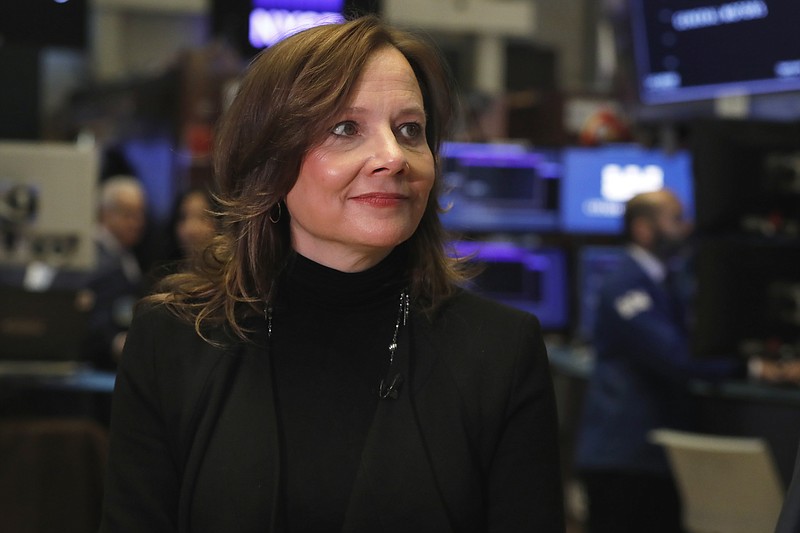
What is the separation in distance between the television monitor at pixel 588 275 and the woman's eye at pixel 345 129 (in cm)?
513

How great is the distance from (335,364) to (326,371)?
→ 0.05 ft

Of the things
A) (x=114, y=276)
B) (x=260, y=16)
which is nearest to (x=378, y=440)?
(x=114, y=276)

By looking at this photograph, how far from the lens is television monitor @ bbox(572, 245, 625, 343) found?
22.0ft

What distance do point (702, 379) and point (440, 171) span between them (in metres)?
2.83

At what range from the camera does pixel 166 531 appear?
1682 millimetres

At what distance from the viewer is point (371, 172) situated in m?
1.67

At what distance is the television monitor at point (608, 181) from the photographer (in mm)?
6707

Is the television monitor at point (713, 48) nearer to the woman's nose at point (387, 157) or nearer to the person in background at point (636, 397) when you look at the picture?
the person in background at point (636, 397)

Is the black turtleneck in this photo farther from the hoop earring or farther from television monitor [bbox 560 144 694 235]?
television monitor [bbox 560 144 694 235]

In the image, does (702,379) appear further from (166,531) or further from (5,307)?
(166,531)

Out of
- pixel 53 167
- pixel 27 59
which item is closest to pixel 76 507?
pixel 53 167

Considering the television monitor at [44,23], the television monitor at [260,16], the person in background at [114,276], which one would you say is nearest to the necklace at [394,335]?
the person in background at [114,276]

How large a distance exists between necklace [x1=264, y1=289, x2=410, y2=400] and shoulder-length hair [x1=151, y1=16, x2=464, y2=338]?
0.05 feet

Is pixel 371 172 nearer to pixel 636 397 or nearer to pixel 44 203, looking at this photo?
pixel 636 397
